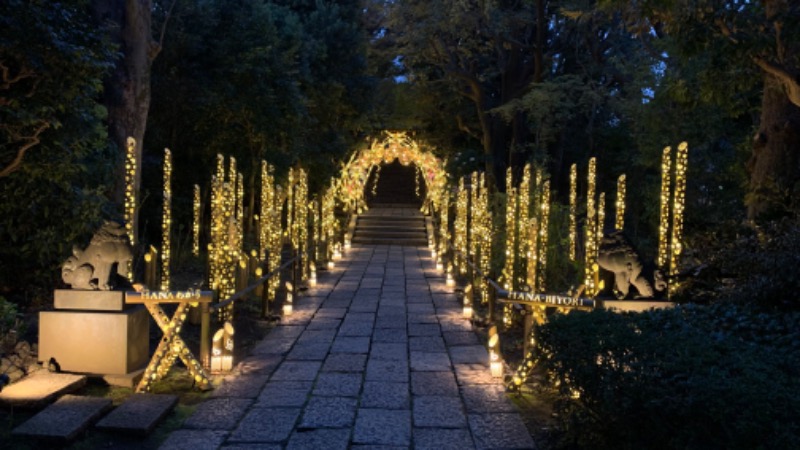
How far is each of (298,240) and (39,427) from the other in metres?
7.18

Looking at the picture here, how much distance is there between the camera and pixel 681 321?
423cm

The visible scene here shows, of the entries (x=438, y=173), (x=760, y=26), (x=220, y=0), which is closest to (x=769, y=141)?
(x=760, y=26)

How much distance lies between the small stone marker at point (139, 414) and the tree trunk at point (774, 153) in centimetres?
612

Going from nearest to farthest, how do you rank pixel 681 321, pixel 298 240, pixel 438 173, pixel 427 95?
pixel 681 321 → pixel 298 240 → pixel 438 173 → pixel 427 95

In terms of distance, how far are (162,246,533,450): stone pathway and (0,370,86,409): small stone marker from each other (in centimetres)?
95

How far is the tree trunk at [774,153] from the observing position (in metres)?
7.25

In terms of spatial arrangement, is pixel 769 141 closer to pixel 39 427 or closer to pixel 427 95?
pixel 39 427

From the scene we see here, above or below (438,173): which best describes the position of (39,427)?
below

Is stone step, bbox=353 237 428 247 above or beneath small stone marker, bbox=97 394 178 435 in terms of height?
above

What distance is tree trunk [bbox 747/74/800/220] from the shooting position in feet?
23.8

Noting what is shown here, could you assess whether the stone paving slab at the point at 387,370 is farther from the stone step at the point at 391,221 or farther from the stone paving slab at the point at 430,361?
the stone step at the point at 391,221

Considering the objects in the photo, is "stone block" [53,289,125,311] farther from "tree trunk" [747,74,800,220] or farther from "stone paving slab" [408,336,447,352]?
"tree trunk" [747,74,800,220]

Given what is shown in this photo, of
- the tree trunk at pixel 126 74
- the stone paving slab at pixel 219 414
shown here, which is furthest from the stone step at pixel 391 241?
the stone paving slab at pixel 219 414

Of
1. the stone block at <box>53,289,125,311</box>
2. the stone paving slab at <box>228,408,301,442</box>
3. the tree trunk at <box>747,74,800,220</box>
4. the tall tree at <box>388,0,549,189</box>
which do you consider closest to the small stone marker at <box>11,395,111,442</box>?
the stone block at <box>53,289,125,311</box>
